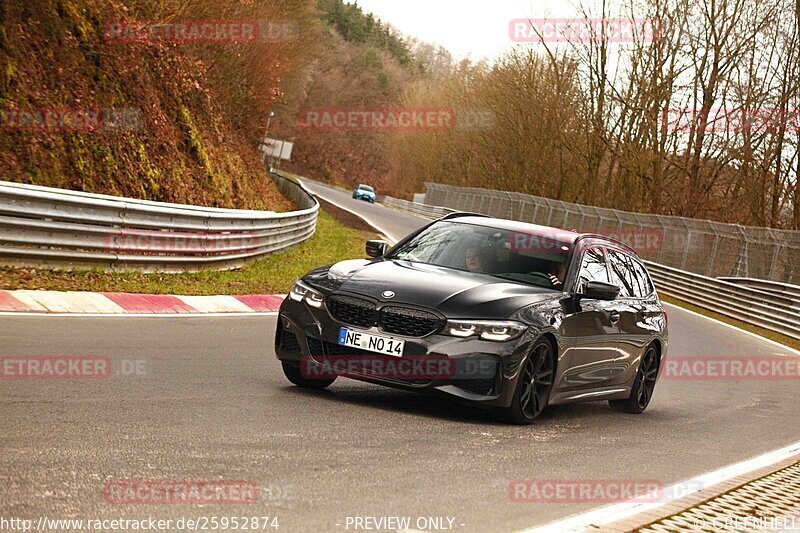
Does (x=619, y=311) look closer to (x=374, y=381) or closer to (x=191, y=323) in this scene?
(x=374, y=381)

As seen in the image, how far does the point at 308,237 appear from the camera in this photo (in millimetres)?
30859

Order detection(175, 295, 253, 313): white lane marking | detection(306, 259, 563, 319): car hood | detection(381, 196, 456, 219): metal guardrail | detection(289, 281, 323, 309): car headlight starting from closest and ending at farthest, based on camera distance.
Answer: detection(306, 259, 563, 319): car hood
detection(289, 281, 323, 309): car headlight
detection(175, 295, 253, 313): white lane marking
detection(381, 196, 456, 219): metal guardrail

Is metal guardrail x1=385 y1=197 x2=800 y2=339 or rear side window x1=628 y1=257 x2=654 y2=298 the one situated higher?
rear side window x1=628 y1=257 x2=654 y2=298

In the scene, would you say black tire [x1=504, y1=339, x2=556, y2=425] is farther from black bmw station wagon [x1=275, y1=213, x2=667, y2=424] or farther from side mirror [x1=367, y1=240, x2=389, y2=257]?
side mirror [x1=367, y1=240, x2=389, y2=257]

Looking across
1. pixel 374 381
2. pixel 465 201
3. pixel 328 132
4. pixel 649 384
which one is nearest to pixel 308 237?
pixel 649 384

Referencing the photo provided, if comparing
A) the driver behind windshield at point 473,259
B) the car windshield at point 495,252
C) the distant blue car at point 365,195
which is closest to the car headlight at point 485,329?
the car windshield at point 495,252

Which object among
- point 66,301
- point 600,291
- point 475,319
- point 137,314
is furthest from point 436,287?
point 66,301

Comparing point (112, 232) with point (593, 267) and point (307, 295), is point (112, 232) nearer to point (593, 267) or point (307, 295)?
point (307, 295)

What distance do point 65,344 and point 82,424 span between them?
3489mm

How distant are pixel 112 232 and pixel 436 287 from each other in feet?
26.8

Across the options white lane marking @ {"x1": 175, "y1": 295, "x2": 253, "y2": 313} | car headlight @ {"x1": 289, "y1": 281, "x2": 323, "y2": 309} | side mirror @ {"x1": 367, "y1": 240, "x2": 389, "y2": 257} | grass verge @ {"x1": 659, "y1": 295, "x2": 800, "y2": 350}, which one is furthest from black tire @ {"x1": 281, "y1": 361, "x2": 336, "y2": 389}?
grass verge @ {"x1": 659, "y1": 295, "x2": 800, "y2": 350}

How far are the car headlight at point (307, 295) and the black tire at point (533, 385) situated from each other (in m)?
1.60

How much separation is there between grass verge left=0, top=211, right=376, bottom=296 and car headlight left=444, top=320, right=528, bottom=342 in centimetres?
681

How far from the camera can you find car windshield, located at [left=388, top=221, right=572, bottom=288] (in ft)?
29.6
